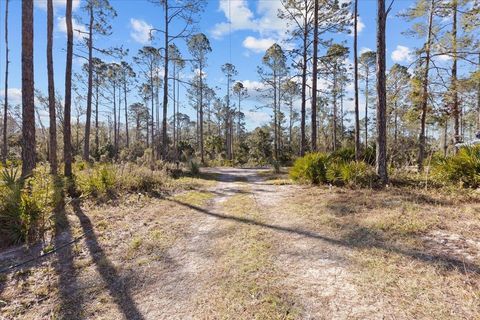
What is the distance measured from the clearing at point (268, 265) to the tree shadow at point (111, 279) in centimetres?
1

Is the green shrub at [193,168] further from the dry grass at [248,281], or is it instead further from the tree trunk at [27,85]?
the dry grass at [248,281]

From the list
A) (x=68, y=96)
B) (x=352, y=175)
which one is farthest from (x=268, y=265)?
(x=68, y=96)

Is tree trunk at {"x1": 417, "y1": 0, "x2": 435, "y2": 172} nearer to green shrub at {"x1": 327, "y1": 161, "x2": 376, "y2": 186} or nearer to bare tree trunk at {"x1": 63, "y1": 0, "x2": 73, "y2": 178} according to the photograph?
green shrub at {"x1": 327, "y1": 161, "x2": 376, "y2": 186}

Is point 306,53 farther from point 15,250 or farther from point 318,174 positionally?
Result: point 15,250

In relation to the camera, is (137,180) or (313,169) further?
(137,180)

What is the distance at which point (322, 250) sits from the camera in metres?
3.60

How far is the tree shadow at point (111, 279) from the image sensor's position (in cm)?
269

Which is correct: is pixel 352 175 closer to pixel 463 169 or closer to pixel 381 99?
pixel 381 99

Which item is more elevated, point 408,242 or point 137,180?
point 137,180

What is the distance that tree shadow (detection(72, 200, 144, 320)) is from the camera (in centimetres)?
269

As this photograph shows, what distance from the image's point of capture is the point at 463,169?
616 cm

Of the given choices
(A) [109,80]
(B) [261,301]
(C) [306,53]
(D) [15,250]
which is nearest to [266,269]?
(B) [261,301]

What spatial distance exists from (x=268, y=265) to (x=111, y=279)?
1.81 meters

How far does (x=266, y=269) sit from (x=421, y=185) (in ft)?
17.0
